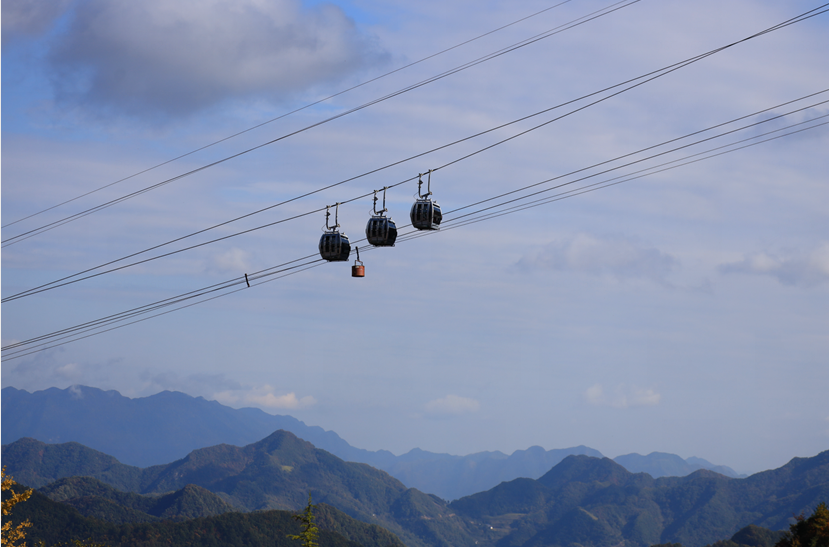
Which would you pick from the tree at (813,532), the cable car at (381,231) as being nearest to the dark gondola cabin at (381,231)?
the cable car at (381,231)

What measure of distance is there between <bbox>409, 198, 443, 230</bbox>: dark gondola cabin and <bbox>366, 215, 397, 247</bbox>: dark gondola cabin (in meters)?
1.14

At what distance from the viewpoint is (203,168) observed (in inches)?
1651

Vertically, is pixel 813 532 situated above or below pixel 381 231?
below

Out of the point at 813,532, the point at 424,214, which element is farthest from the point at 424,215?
the point at 813,532

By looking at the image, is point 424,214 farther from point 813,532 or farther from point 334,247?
point 813,532

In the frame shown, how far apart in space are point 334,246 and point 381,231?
144 inches

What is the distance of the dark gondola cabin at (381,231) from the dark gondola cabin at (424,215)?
1.14 metres

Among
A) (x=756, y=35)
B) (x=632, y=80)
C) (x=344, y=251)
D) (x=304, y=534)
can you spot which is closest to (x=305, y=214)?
(x=344, y=251)

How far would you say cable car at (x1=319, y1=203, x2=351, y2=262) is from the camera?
125 ft

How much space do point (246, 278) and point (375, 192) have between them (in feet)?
31.9

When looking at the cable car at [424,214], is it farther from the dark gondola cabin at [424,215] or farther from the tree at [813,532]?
the tree at [813,532]

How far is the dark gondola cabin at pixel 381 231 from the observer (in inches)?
1399

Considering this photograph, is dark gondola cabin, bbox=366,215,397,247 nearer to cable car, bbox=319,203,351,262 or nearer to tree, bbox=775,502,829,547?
cable car, bbox=319,203,351,262

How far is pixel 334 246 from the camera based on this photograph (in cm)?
3812
